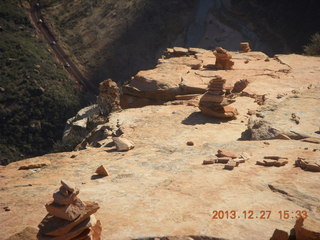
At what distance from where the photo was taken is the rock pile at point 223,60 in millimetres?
14742

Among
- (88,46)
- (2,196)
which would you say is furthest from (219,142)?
(88,46)

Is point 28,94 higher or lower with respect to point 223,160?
lower

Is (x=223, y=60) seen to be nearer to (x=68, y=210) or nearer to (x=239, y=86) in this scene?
(x=239, y=86)

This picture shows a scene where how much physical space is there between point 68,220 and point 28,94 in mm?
27549

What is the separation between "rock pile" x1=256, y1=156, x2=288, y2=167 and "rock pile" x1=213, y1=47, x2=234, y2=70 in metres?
8.16

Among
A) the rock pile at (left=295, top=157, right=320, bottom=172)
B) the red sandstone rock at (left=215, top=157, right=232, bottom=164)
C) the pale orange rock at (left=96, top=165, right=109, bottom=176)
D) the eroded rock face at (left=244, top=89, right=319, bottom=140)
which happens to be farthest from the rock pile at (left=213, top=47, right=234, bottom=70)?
the pale orange rock at (left=96, top=165, right=109, bottom=176)

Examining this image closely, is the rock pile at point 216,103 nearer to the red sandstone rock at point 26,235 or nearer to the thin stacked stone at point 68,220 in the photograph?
the thin stacked stone at point 68,220

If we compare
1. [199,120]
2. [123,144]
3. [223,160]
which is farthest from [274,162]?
[199,120]

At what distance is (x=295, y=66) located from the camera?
47.5ft

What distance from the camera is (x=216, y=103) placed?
10.3 m

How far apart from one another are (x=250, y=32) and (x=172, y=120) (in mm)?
33218

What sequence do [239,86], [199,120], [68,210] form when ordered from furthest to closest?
[239,86] → [199,120] → [68,210]

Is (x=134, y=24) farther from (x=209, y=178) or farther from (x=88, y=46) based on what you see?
(x=209, y=178)

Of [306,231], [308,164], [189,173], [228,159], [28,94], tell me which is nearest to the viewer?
[306,231]
